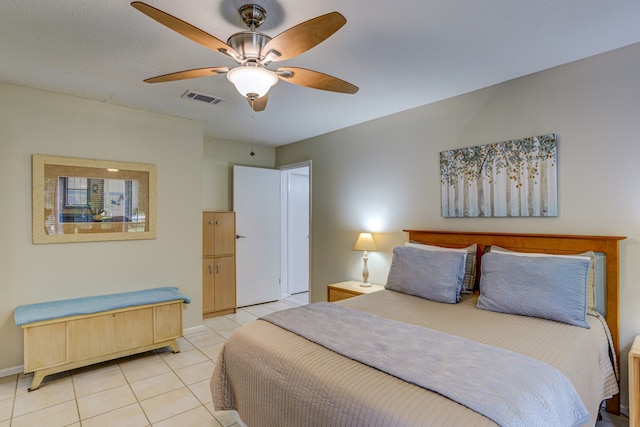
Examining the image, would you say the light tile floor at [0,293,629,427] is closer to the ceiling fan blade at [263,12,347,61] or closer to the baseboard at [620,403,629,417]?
the baseboard at [620,403,629,417]

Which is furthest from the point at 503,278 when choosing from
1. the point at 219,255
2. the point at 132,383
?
the point at 219,255

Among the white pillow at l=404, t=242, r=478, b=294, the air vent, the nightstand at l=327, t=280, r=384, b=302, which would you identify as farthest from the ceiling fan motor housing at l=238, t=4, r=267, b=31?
the nightstand at l=327, t=280, r=384, b=302

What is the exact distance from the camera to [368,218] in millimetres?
3891

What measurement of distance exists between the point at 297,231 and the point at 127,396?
343 cm

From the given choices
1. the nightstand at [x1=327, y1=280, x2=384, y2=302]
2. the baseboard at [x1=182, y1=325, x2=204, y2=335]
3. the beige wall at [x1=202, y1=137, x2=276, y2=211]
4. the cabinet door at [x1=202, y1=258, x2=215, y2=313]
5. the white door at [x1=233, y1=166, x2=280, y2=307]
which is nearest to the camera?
the nightstand at [x1=327, y1=280, x2=384, y2=302]

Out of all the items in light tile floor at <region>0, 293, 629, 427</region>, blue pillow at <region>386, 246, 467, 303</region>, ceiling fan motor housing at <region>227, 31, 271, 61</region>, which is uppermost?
ceiling fan motor housing at <region>227, 31, 271, 61</region>

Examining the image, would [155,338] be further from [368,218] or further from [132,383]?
[368,218]

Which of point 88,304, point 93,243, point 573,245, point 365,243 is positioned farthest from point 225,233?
point 573,245

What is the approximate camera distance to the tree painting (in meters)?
2.54

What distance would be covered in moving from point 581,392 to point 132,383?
300 centimetres

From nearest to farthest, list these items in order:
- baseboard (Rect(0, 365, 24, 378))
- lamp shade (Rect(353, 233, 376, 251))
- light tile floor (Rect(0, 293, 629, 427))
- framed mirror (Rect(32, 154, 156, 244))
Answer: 1. light tile floor (Rect(0, 293, 629, 427))
2. baseboard (Rect(0, 365, 24, 378))
3. framed mirror (Rect(32, 154, 156, 244))
4. lamp shade (Rect(353, 233, 376, 251))

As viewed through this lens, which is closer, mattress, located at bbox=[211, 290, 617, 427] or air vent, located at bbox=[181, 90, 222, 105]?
mattress, located at bbox=[211, 290, 617, 427]

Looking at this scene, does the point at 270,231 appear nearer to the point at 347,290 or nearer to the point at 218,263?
the point at 218,263

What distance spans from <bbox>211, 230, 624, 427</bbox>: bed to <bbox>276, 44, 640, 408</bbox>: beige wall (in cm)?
18
